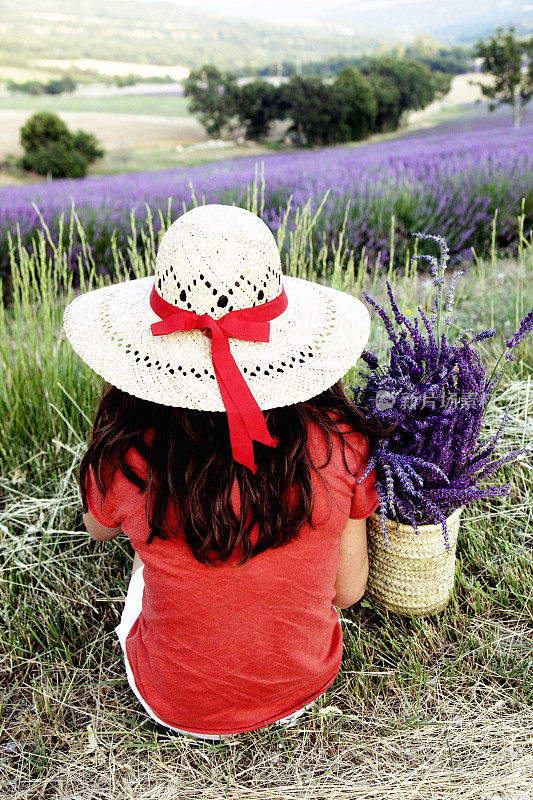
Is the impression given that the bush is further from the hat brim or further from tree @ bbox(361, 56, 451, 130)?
the hat brim

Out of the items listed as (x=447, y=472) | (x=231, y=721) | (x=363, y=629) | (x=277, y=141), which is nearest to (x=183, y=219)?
(x=447, y=472)

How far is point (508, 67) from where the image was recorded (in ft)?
58.0

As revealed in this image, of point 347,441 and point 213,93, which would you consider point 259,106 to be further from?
point 347,441

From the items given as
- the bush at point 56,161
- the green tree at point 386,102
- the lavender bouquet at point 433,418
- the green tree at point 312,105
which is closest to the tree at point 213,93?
the green tree at point 312,105

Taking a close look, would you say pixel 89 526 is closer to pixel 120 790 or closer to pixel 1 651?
pixel 120 790

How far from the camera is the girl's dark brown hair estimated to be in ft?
3.08

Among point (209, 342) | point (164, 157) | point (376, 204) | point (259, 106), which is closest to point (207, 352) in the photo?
point (209, 342)

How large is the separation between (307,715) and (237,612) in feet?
1.70

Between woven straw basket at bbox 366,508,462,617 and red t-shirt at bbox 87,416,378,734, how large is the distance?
0.77 feet

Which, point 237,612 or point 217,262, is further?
point 237,612

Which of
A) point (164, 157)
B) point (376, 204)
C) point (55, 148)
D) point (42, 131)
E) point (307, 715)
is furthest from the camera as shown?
point (164, 157)

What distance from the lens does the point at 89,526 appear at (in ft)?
3.93

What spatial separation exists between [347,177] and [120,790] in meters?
5.15

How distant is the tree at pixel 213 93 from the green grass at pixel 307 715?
2383 centimetres
